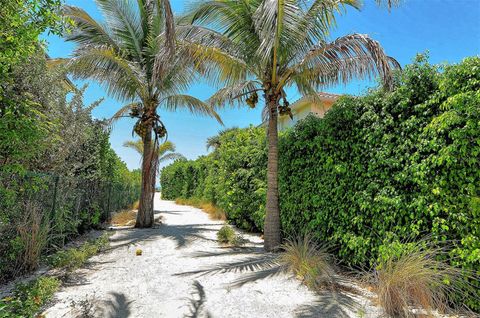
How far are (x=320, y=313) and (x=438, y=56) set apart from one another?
14.3ft

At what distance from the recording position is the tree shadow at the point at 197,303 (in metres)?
3.95

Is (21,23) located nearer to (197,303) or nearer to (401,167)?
(197,303)

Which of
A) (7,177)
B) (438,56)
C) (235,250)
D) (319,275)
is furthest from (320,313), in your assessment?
(7,177)

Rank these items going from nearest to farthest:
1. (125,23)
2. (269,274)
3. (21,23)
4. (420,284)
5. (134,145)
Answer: (21,23) → (420,284) → (269,274) → (125,23) → (134,145)

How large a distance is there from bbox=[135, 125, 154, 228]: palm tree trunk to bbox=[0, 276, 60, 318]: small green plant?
6.72m

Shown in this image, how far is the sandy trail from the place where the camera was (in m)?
4.02

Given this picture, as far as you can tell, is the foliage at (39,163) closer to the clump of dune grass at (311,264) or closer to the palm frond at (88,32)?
the palm frond at (88,32)

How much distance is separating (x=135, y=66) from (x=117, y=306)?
8441 millimetres

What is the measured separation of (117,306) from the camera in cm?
418

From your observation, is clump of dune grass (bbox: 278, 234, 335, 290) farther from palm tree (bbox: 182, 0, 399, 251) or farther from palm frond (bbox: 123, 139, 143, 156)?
palm frond (bbox: 123, 139, 143, 156)

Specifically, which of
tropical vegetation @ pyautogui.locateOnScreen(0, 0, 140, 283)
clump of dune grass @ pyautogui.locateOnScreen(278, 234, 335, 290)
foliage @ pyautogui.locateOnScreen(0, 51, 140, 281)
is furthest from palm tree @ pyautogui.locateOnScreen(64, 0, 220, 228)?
clump of dune grass @ pyautogui.locateOnScreen(278, 234, 335, 290)

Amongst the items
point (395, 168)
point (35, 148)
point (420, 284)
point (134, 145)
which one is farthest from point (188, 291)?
point (134, 145)

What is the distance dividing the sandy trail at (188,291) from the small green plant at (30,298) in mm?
164

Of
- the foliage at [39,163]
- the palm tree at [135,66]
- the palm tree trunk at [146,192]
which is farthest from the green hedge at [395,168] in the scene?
the palm tree trunk at [146,192]
